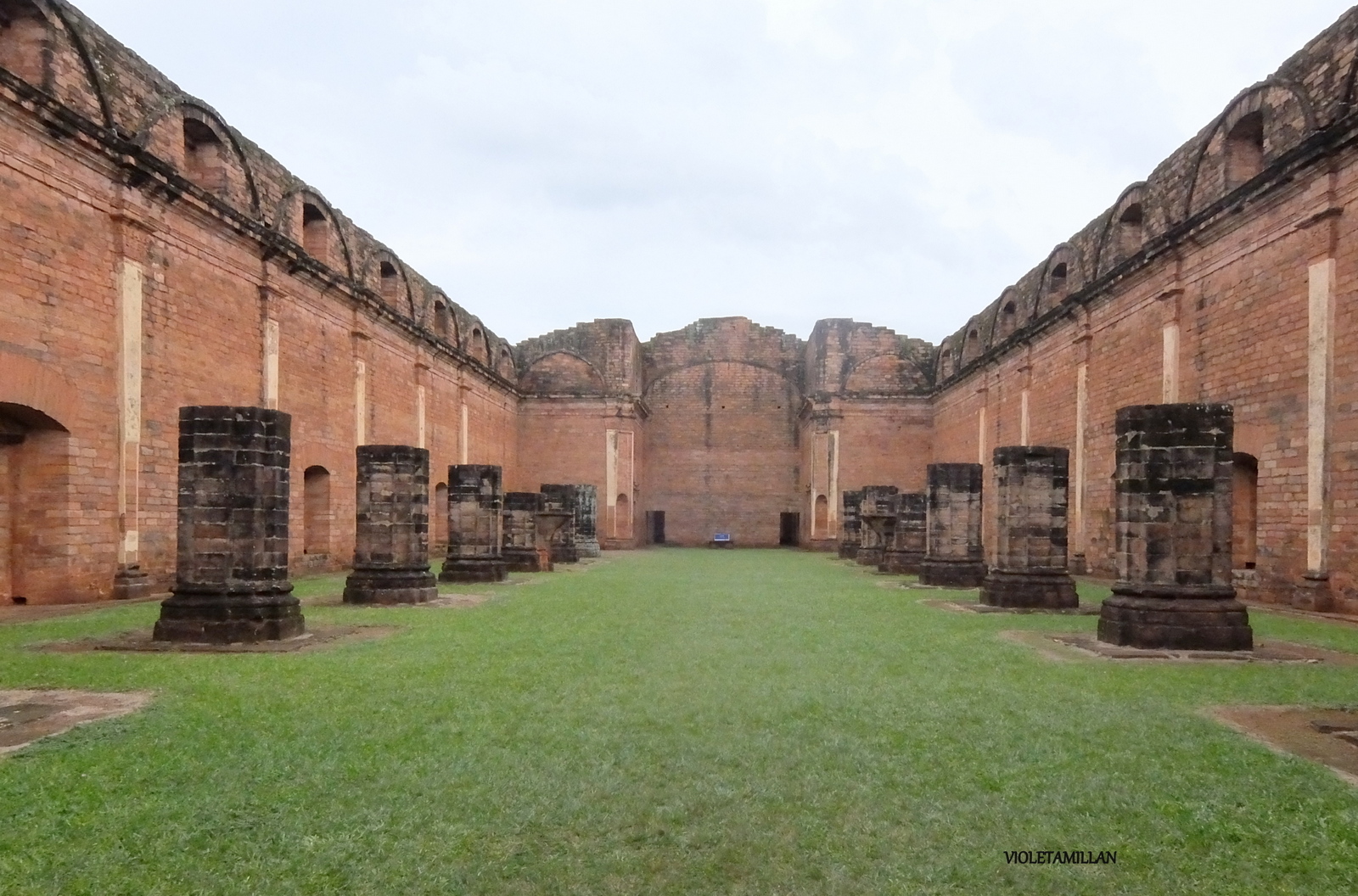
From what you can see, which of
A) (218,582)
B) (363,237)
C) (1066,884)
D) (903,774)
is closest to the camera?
(1066,884)

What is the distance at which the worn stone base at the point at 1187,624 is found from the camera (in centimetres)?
788

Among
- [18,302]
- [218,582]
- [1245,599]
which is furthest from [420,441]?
[1245,599]

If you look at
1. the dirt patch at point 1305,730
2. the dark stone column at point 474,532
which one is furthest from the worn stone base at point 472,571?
the dirt patch at point 1305,730

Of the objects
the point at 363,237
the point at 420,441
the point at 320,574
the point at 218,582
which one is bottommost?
the point at 320,574

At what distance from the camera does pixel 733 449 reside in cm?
3441

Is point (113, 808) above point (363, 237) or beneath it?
beneath

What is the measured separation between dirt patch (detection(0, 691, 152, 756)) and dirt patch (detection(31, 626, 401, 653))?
70.8 inches

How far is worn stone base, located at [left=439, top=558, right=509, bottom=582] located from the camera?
50.1 feet

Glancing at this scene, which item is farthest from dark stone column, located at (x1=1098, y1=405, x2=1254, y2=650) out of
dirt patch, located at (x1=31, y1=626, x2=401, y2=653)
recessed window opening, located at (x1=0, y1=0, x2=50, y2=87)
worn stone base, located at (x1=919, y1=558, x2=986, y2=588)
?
recessed window opening, located at (x1=0, y1=0, x2=50, y2=87)

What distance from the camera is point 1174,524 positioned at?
325 inches

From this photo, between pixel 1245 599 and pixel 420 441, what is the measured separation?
18.4 meters

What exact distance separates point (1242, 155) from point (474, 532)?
14.1 m

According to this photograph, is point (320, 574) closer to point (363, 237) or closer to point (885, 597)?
point (363, 237)

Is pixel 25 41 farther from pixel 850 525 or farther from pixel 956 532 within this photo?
pixel 850 525
